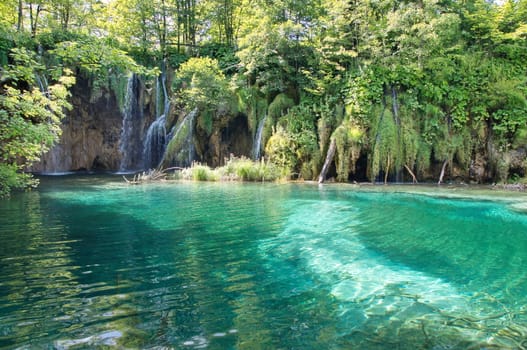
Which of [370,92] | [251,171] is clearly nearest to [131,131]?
[251,171]

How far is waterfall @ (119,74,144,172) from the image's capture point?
26.1 metres

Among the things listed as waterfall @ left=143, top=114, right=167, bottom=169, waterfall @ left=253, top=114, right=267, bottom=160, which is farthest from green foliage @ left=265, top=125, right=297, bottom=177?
waterfall @ left=143, top=114, right=167, bottom=169

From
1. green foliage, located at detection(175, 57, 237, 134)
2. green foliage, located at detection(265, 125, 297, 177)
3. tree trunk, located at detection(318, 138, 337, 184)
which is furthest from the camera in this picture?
green foliage, located at detection(175, 57, 237, 134)

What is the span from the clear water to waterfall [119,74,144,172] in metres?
17.4

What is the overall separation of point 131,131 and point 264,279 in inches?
949

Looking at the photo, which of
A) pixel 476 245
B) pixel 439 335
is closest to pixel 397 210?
pixel 476 245

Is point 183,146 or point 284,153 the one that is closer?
point 284,153

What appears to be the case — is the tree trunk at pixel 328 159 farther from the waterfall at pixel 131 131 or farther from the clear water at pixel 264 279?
the waterfall at pixel 131 131

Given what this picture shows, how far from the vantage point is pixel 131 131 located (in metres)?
26.6

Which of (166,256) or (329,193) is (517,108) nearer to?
(329,193)

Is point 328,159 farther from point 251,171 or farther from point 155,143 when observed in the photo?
point 155,143

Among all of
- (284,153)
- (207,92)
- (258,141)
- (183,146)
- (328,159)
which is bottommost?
(328,159)

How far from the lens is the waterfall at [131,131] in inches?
1026

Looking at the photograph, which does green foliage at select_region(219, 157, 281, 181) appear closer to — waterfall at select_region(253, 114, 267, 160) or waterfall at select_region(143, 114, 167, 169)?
waterfall at select_region(253, 114, 267, 160)
